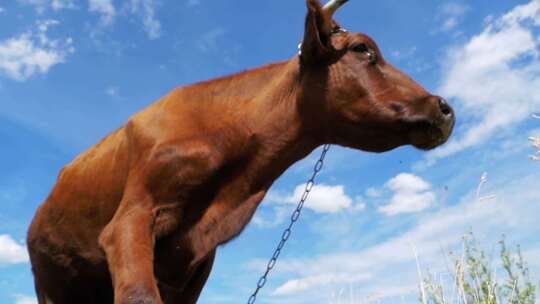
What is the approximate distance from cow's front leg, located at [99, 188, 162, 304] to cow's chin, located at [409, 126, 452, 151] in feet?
8.54

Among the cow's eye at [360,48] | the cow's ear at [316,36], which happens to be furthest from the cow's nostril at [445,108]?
the cow's ear at [316,36]

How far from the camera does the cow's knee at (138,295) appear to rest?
500 cm

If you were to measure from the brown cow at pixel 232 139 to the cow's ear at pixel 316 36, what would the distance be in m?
0.01

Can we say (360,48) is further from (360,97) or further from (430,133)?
(430,133)

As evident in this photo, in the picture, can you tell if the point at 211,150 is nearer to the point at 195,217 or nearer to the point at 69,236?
the point at 195,217

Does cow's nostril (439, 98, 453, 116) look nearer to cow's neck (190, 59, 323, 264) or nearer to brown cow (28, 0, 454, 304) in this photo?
brown cow (28, 0, 454, 304)

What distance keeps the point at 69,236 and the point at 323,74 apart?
333 centimetres

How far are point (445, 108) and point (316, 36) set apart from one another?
1.42 meters

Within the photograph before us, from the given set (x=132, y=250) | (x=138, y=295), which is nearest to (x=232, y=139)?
(x=132, y=250)

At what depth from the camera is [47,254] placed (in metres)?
7.48

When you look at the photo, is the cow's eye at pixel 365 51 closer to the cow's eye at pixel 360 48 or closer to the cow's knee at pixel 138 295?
the cow's eye at pixel 360 48

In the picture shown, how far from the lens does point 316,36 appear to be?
627cm

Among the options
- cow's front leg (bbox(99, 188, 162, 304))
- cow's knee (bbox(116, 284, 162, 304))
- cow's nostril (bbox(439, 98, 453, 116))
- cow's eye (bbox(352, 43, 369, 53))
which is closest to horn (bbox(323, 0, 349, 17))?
cow's eye (bbox(352, 43, 369, 53))

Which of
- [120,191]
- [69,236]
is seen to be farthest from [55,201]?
[120,191]
